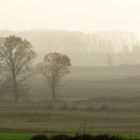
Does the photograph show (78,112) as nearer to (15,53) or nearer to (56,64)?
(56,64)

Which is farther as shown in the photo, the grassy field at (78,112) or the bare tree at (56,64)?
the bare tree at (56,64)

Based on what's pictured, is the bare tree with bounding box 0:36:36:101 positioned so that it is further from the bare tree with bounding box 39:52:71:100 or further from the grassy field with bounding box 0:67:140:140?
the grassy field with bounding box 0:67:140:140

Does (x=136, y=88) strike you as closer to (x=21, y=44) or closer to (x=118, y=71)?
(x=21, y=44)

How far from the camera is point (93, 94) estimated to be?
255ft

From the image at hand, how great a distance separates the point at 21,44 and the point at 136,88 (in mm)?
25068

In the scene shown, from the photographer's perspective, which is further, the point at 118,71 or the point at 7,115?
the point at 118,71

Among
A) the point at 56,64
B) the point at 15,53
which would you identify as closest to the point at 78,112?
the point at 56,64

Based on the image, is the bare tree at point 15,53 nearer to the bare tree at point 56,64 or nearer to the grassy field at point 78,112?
the bare tree at point 56,64

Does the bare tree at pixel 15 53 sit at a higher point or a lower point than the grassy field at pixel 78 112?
higher

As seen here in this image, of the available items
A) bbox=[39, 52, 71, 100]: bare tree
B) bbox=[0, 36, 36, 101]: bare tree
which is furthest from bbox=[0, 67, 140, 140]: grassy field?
bbox=[0, 36, 36, 101]: bare tree

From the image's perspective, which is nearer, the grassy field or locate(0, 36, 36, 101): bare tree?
the grassy field

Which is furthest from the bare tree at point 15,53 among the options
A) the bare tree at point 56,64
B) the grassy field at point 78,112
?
the grassy field at point 78,112

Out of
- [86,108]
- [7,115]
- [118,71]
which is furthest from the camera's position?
[118,71]

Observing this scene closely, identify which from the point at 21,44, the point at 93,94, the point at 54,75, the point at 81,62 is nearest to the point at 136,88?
the point at 93,94
